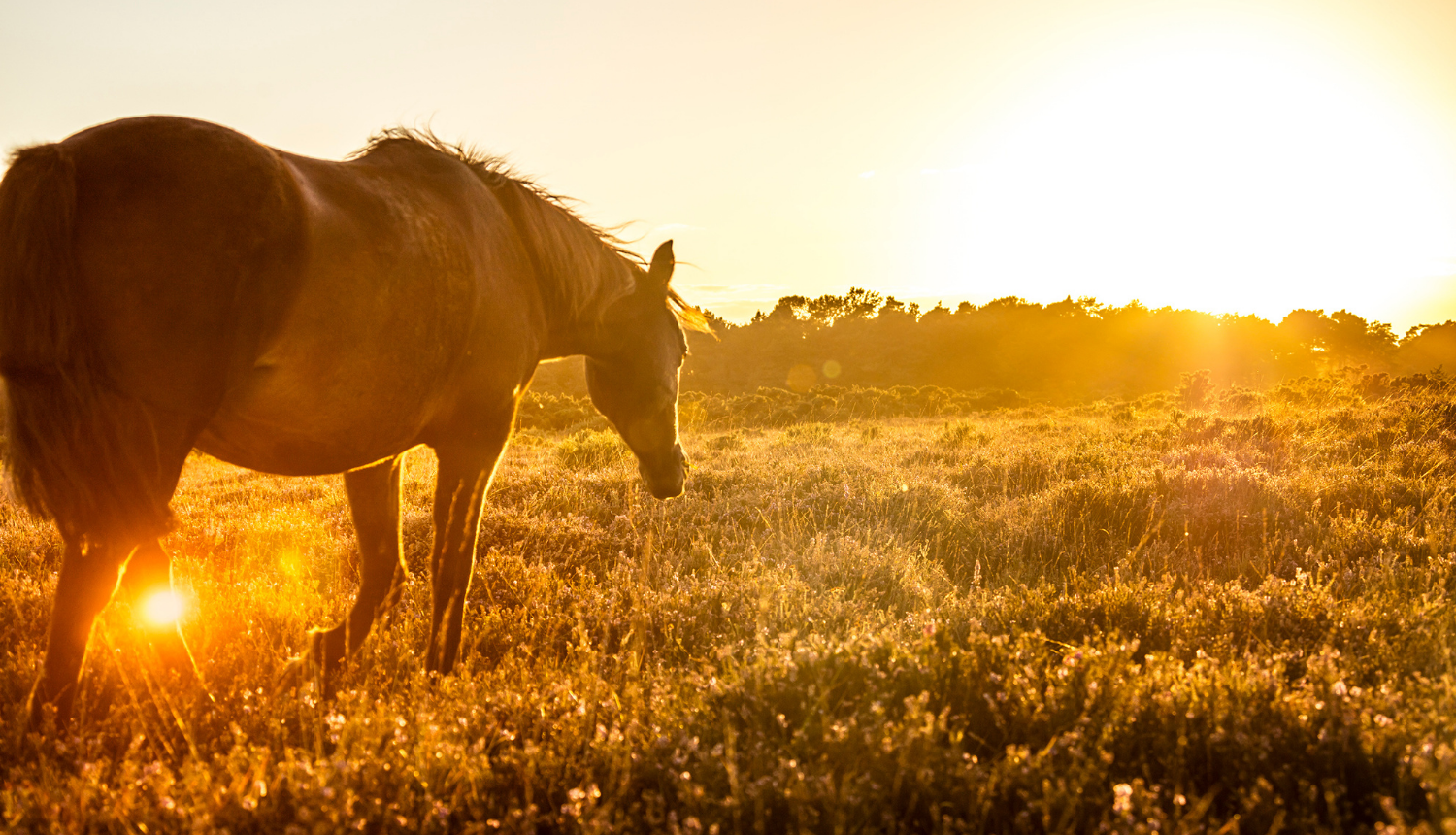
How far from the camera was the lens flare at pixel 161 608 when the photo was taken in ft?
8.33

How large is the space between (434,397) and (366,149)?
1.34 meters

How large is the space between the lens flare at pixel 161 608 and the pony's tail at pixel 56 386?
0.42 m

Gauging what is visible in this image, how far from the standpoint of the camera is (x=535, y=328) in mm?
3615

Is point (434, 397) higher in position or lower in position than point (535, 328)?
lower

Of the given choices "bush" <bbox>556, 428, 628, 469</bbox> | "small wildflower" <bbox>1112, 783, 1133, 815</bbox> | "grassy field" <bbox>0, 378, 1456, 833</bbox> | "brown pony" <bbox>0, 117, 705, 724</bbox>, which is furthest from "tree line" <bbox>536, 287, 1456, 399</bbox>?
"small wildflower" <bbox>1112, 783, 1133, 815</bbox>

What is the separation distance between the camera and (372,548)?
3600 mm

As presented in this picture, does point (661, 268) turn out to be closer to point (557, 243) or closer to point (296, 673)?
point (557, 243)

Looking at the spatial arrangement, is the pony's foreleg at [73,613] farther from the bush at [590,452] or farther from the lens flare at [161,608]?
the bush at [590,452]

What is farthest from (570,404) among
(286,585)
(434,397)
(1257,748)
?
(1257,748)

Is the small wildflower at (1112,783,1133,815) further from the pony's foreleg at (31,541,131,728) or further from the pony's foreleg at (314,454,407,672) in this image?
the pony's foreleg at (314,454,407,672)

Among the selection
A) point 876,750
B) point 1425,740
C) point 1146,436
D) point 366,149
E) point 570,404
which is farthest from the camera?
point 570,404

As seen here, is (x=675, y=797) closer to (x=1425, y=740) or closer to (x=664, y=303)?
(x=1425, y=740)

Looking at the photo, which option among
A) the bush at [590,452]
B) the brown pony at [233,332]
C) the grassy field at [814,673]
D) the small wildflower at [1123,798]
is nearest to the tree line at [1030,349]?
the bush at [590,452]

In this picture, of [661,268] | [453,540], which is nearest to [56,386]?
[453,540]
